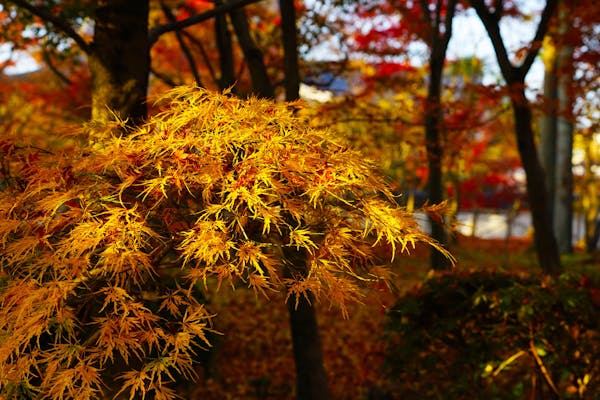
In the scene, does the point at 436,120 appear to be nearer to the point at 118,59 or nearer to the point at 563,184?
the point at 118,59

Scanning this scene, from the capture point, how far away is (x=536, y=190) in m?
6.73

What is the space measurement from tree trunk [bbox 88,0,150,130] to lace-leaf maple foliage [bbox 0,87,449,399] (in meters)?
1.42

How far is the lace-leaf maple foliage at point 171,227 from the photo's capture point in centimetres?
253

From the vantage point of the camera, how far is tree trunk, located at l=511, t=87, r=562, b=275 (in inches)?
261

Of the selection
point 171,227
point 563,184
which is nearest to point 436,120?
point 171,227

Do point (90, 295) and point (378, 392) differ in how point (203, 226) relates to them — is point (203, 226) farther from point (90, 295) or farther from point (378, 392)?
point (378, 392)

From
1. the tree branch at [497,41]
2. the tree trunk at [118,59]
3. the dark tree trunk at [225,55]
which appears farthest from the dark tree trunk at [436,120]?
the tree trunk at [118,59]

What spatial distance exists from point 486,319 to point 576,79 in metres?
7.40

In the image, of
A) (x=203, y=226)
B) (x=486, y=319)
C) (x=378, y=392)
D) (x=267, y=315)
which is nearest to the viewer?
(x=203, y=226)

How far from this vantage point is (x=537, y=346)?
483cm

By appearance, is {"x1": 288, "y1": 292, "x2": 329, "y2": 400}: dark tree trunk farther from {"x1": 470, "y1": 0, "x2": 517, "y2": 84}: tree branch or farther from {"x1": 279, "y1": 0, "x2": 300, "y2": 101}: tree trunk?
{"x1": 470, "y1": 0, "x2": 517, "y2": 84}: tree branch

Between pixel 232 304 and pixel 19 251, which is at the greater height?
pixel 19 251

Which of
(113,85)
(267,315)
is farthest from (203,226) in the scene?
(267,315)

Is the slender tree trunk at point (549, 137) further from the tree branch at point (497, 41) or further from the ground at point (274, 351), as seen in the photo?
the tree branch at point (497, 41)
